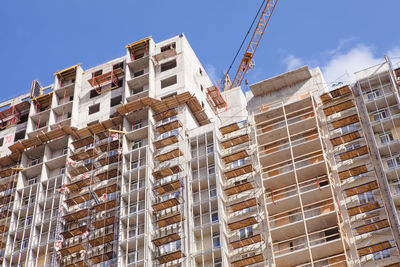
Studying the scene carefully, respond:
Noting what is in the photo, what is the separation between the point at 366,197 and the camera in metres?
61.5

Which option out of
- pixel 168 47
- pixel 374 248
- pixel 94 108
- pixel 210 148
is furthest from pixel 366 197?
pixel 94 108

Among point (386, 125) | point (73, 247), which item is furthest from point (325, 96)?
point (73, 247)

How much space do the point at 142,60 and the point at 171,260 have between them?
31935 millimetres

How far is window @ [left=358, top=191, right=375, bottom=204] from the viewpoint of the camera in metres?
61.3

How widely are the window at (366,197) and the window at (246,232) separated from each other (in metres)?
10.5

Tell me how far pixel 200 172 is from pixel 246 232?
9.07m

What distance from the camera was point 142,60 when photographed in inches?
3356

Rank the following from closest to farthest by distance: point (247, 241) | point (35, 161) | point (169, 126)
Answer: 1. point (247, 241)
2. point (169, 126)
3. point (35, 161)

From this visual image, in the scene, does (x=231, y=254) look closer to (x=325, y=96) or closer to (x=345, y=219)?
(x=345, y=219)

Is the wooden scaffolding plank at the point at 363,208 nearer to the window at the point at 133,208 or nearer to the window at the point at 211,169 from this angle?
the window at the point at 211,169

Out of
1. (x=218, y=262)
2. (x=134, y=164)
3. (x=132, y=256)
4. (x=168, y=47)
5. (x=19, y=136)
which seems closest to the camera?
(x=218, y=262)

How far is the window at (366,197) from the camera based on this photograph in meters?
61.3

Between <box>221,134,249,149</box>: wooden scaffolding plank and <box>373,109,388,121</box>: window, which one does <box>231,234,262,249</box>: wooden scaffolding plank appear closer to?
<box>221,134,249,149</box>: wooden scaffolding plank

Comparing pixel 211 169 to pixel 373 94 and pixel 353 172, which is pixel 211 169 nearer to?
pixel 353 172
